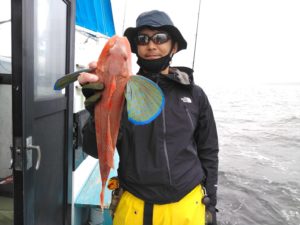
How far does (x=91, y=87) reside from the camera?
1.47 metres

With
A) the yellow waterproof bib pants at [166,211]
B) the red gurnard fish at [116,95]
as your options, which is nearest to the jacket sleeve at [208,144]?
the yellow waterproof bib pants at [166,211]

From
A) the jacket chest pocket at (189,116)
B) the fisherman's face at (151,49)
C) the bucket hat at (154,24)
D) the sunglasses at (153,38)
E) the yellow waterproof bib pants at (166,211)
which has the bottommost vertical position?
the yellow waterproof bib pants at (166,211)

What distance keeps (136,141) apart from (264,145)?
13949 mm

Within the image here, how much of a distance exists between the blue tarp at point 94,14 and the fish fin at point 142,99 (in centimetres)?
362

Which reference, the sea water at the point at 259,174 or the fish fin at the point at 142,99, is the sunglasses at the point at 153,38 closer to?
the fish fin at the point at 142,99

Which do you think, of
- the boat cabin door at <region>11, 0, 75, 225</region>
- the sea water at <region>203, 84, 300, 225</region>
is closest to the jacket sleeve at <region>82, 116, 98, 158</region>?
the boat cabin door at <region>11, 0, 75, 225</region>

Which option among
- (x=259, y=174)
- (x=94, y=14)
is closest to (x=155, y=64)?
(x=94, y=14)

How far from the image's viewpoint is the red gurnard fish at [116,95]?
140cm

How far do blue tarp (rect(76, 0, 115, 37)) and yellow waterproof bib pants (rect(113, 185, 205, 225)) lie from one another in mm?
3530

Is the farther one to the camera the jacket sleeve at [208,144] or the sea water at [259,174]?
the sea water at [259,174]

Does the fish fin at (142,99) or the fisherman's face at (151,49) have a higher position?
the fisherman's face at (151,49)

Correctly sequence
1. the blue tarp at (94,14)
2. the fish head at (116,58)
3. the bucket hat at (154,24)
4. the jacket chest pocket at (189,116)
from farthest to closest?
1. the blue tarp at (94,14)
2. the jacket chest pocket at (189,116)
3. the bucket hat at (154,24)
4. the fish head at (116,58)

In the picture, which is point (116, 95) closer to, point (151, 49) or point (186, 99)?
point (151, 49)

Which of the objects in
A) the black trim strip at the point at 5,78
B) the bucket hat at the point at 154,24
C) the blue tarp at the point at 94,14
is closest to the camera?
the bucket hat at the point at 154,24
